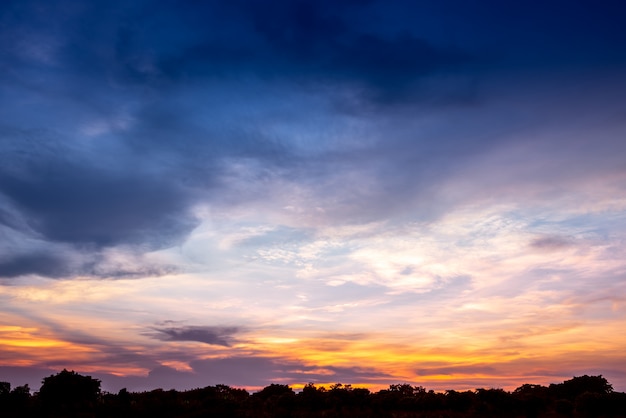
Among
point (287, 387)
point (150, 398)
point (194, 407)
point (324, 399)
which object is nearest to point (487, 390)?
point (324, 399)

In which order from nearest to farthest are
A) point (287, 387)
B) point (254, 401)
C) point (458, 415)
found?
point (458, 415), point (254, 401), point (287, 387)

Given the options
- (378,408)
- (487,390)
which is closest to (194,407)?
(378,408)

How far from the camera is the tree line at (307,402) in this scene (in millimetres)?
34219

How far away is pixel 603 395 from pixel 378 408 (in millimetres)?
15081

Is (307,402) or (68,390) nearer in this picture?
(307,402)

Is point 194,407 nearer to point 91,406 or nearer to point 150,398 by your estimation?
point 150,398

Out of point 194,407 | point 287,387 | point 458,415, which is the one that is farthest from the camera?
point 287,387

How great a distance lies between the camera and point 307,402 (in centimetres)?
3797

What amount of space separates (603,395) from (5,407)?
41778 millimetres

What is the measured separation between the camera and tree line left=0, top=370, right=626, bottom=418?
112ft

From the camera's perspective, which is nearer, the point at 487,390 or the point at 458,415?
the point at 458,415

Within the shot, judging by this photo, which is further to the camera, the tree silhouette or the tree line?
the tree silhouette

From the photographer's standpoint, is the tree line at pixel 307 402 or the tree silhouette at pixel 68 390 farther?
the tree silhouette at pixel 68 390

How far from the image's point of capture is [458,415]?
34.1 m
